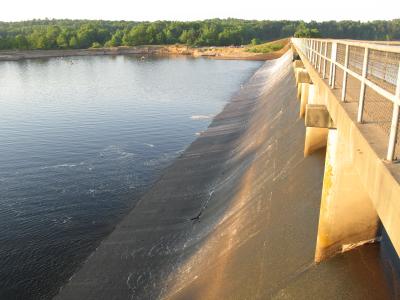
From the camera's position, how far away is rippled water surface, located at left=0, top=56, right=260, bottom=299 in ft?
57.2

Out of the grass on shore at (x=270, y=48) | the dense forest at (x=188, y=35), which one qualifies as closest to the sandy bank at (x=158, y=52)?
the grass on shore at (x=270, y=48)

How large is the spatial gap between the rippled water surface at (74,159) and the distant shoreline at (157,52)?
56.2m

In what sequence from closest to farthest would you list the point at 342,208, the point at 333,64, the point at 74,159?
1. the point at 342,208
2. the point at 333,64
3. the point at 74,159

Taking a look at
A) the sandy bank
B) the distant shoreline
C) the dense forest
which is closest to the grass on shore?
the sandy bank

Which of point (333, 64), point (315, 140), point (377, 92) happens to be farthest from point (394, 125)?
point (315, 140)

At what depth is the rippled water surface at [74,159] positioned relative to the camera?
57.2ft

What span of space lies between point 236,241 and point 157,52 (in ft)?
453

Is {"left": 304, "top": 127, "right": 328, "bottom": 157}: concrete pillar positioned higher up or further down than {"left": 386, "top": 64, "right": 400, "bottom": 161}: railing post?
further down

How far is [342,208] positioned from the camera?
9.39 m

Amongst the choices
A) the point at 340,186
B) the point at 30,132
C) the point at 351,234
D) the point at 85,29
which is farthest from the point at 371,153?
the point at 85,29

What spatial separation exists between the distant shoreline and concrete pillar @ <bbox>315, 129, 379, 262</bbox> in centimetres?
9903

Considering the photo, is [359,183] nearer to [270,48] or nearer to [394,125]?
[394,125]

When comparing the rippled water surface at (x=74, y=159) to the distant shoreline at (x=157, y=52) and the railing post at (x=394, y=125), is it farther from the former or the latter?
the distant shoreline at (x=157, y=52)

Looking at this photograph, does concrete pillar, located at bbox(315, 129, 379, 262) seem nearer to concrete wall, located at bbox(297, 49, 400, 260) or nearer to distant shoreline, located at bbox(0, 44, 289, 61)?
concrete wall, located at bbox(297, 49, 400, 260)
